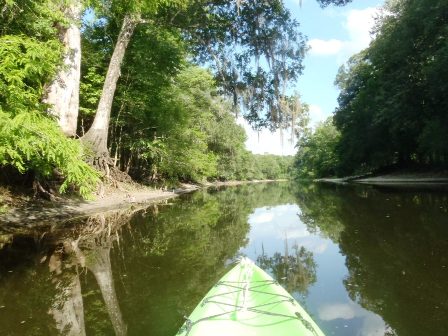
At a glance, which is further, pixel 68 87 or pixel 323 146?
pixel 323 146

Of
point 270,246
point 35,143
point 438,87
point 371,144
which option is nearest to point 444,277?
point 270,246

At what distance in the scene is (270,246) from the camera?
871 centimetres

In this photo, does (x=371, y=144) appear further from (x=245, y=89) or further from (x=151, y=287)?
(x=151, y=287)

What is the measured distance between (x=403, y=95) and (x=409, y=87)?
2.14ft

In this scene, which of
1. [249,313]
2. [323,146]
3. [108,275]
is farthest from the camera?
[323,146]

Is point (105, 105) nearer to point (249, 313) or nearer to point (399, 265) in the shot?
point (399, 265)

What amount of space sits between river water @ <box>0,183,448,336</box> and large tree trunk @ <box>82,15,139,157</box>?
185 inches

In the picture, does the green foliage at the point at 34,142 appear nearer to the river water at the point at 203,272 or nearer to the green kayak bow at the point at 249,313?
the river water at the point at 203,272

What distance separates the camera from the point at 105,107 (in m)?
15.7

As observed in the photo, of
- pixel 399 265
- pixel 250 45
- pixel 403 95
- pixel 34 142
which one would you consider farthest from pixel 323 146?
pixel 34 142

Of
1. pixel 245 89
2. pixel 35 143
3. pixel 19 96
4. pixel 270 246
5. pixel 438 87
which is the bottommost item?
pixel 270 246

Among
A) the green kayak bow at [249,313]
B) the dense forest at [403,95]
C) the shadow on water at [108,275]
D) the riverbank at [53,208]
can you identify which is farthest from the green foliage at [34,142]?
the dense forest at [403,95]

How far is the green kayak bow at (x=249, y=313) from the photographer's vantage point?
3.17 metres

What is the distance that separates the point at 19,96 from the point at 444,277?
27.5 ft
